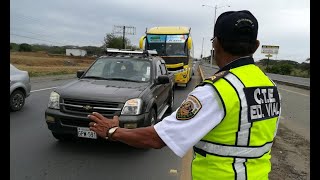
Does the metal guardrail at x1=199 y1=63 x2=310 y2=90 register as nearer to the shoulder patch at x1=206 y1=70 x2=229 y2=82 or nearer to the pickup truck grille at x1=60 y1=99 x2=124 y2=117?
the pickup truck grille at x1=60 y1=99 x2=124 y2=117

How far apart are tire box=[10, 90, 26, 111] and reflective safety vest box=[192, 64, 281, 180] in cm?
849

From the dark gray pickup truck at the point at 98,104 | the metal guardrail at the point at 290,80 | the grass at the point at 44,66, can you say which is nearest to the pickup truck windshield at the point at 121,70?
Result: the dark gray pickup truck at the point at 98,104

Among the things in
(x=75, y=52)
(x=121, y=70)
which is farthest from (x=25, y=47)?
(x=121, y=70)

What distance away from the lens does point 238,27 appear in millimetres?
1818

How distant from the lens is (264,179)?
198 centimetres

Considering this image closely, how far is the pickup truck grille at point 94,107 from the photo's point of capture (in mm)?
5703

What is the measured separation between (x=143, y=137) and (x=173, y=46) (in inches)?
712

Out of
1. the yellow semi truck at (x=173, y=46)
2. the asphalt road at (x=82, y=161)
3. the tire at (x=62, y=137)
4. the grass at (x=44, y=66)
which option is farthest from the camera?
the grass at (x=44, y=66)

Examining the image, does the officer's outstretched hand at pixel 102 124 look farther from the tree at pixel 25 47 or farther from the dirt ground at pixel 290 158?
the tree at pixel 25 47

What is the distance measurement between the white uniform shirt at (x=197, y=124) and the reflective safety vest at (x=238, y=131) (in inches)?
1.4

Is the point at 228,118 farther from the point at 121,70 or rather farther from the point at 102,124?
the point at 121,70
